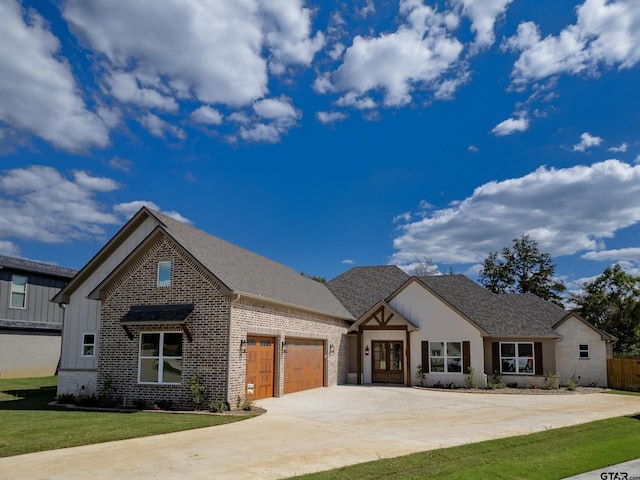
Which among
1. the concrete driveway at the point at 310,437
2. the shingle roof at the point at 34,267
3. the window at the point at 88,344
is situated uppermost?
the shingle roof at the point at 34,267

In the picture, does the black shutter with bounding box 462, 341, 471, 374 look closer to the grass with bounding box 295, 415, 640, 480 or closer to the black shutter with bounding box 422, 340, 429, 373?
the black shutter with bounding box 422, 340, 429, 373

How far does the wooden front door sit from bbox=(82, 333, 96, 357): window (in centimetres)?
1430

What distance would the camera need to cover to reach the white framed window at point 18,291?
28.4 m

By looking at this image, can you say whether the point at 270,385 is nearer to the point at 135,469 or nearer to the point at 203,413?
the point at 203,413

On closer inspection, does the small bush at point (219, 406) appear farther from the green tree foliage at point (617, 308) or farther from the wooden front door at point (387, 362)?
the green tree foliage at point (617, 308)

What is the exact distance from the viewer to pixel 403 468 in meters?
8.85

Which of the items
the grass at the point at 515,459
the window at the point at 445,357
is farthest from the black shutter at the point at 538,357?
the grass at the point at 515,459

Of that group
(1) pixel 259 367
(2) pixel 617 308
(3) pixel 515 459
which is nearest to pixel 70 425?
(1) pixel 259 367

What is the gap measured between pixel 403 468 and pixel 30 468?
640 cm

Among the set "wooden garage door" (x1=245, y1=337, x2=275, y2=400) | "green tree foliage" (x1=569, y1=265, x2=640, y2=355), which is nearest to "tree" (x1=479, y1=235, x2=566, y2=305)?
"green tree foliage" (x1=569, y1=265, x2=640, y2=355)

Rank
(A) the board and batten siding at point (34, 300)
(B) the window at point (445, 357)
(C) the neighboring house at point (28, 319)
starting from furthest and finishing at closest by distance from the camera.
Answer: (A) the board and batten siding at point (34, 300)
(C) the neighboring house at point (28, 319)
(B) the window at point (445, 357)

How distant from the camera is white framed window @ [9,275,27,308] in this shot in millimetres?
28422

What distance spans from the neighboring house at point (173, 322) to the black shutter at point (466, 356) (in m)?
9.25

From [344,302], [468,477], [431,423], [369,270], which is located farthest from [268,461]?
[369,270]
